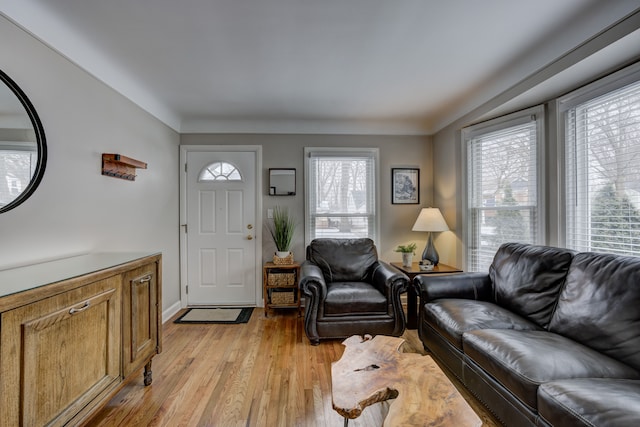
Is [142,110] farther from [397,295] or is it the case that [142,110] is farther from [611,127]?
[611,127]

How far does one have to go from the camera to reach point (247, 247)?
3715mm

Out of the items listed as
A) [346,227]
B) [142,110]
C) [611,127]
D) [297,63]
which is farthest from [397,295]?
[142,110]

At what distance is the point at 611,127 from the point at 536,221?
2.84 ft

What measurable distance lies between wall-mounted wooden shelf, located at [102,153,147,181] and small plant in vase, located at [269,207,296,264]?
1581 mm

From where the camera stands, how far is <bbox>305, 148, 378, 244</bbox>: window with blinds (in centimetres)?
378

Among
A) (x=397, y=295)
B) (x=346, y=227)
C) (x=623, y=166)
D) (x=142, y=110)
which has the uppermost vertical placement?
(x=142, y=110)

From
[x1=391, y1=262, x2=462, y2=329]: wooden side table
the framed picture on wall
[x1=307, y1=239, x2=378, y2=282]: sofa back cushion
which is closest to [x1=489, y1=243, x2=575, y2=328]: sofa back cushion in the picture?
[x1=391, y1=262, x2=462, y2=329]: wooden side table

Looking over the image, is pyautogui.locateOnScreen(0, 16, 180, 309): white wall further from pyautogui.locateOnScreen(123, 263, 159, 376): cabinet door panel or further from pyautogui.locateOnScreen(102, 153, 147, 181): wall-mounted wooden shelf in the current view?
pyautogui.locateOnScreen(123, 263, 159, 376): cabinet door panel

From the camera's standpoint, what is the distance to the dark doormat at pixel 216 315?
10.7 ft

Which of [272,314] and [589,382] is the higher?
[589,382]

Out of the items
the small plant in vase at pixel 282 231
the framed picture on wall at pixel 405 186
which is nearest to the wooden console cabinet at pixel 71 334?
the small plant in vase at pixel 282 231

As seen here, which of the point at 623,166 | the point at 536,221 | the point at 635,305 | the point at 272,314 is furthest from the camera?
the point at 272,314

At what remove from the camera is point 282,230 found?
361 centimetres

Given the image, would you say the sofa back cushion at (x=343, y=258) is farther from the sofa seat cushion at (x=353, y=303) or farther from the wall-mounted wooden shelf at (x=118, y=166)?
the wall-mounted wooden shelf at (x=118, y=166)
